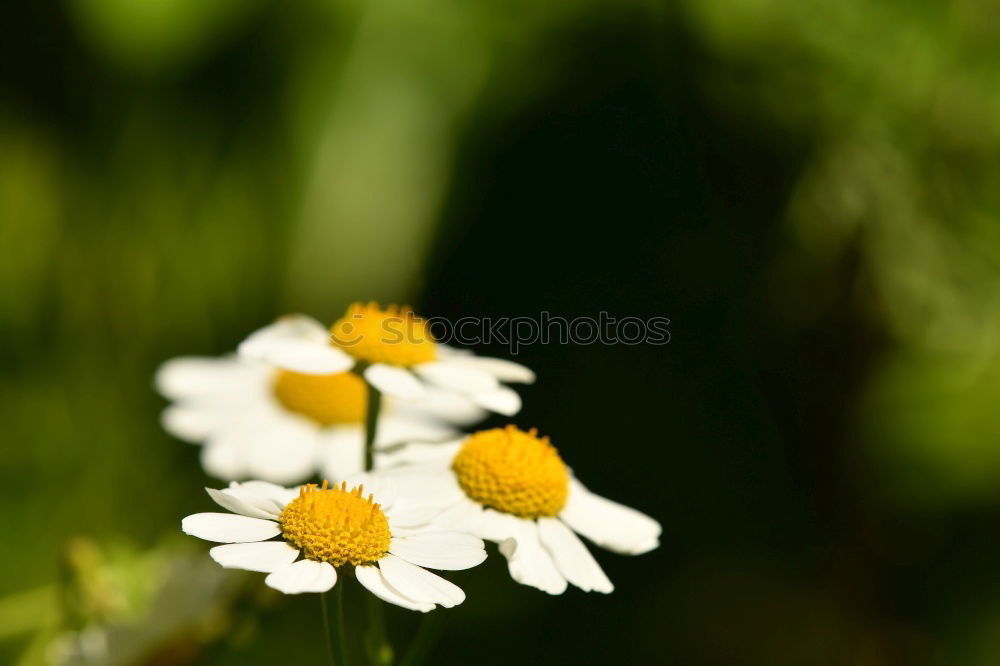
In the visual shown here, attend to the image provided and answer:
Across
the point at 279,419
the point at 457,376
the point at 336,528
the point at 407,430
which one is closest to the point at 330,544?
the point at 336,528

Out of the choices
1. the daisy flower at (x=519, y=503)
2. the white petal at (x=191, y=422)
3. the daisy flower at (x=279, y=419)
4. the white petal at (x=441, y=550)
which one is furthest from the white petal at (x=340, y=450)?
the white petal at (x=441, y=550)

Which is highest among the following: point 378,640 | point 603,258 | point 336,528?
point 603,258

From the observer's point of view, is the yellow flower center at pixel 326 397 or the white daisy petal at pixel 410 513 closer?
the white daisy petal at pixel 410 513

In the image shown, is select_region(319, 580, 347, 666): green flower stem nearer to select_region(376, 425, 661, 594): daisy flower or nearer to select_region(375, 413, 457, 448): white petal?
select_region(376, 425, 661, 594): daisy flower

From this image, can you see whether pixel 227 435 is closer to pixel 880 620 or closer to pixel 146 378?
pixel 146 378

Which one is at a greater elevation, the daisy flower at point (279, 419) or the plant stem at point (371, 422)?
the plant stem at point (371, 422)

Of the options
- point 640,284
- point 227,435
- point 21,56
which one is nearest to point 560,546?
point 227,435

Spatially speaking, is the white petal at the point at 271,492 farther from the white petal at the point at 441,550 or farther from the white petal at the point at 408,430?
the white petal at the point at 408,430

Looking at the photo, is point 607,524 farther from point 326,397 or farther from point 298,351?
point 326,397
